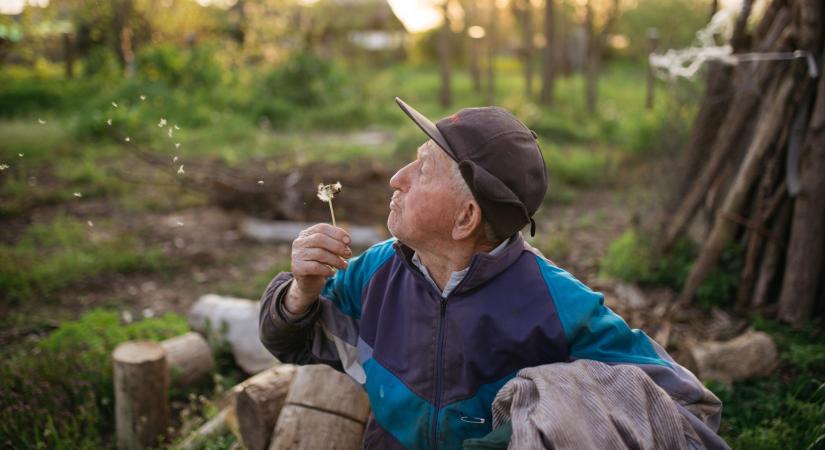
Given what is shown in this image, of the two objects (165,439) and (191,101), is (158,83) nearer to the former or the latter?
(191,101)

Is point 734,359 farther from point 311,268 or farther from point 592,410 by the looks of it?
point 311,268

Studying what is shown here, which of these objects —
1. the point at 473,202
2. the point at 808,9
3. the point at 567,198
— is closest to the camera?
the point at 473,202

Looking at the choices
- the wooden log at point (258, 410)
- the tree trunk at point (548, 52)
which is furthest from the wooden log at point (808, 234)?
the tree trunk at point (548, 52)

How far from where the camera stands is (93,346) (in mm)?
4230

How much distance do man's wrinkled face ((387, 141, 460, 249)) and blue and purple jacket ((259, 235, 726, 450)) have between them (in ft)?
0.46

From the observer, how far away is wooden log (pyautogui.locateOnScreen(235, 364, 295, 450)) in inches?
124

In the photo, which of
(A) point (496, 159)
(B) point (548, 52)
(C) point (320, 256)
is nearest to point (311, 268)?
(C) point (320, 256)

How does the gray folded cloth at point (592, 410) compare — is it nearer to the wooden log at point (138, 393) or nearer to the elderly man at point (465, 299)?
the elderly man at point (465, 299)

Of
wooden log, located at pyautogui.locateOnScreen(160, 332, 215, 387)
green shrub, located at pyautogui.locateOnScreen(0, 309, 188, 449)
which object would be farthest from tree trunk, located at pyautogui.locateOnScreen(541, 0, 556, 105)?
green shrub, located at pyautogui.locateOnScreen(0, 309, 188, 449)

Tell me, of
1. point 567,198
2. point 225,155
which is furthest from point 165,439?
point 225,155

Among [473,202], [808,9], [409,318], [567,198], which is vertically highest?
[808,9]

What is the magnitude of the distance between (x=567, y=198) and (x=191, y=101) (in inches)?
352

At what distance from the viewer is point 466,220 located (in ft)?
6.95

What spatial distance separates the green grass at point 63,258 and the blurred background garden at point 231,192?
2 centimetres
